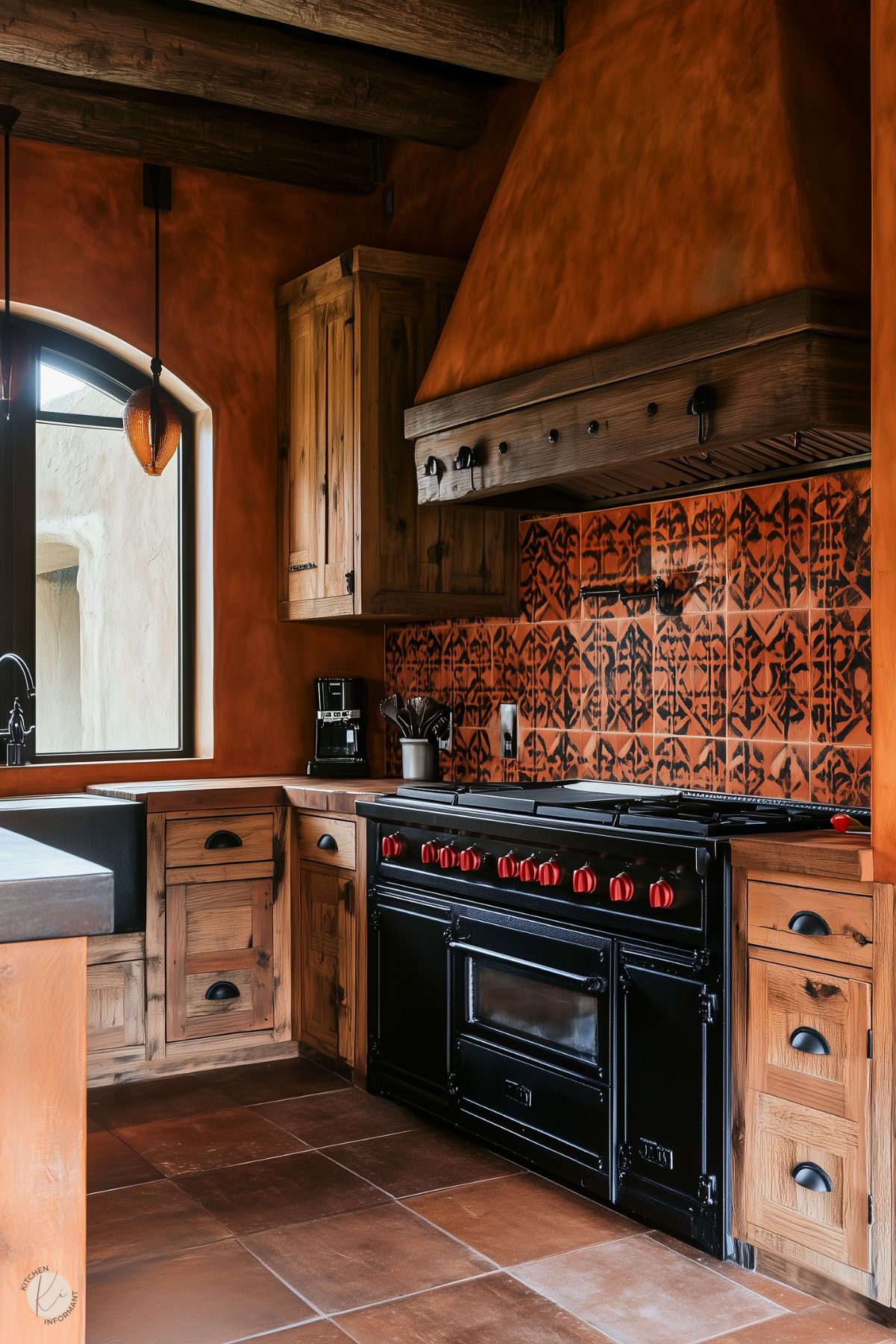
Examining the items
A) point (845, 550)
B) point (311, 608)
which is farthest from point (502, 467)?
point (311, 608)

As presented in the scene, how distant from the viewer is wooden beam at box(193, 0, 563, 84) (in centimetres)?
356

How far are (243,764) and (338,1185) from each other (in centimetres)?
196

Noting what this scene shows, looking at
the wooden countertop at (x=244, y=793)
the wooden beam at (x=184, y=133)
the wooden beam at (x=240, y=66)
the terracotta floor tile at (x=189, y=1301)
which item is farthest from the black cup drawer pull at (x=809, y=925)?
the wooden beam at (x=184, y=133)

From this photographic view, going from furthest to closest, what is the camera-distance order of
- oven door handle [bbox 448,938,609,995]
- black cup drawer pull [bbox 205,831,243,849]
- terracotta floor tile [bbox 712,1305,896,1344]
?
black cup drawer pull [bbox 205,831,243,849] → oven door handle [bbox 448,938,609,995] → terracotta floor tile [bbox 712,1305,896,1344]

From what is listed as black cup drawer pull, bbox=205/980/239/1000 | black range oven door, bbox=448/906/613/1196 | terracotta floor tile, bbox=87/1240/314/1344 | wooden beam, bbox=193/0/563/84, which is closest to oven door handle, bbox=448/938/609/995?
black range oven door, bbox=448/906/613/1196

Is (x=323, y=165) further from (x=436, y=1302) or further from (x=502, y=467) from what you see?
(x=436, y=1302)

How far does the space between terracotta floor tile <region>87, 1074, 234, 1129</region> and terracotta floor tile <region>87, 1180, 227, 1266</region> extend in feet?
1.83

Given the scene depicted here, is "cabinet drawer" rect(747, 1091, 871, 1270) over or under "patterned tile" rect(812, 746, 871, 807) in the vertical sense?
under

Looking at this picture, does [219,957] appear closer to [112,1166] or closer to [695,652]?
[112,1166]

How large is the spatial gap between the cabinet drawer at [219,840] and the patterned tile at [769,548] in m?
1.77

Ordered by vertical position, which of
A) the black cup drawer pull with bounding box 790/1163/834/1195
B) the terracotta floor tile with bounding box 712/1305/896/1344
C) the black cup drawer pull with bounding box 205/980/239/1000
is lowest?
the terracotta floor tile with bounding box 712/1305/896/1344

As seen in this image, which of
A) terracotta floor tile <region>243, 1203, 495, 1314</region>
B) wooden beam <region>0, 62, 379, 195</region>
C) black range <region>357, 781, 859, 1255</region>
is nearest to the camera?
terracotta floor tile <region>243, 1203, 495, 1314</region>

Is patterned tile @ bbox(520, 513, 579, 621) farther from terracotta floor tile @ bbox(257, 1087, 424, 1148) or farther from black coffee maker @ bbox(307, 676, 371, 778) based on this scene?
terracotta floor tile @ bbox(257, 1087, 424, 1148)

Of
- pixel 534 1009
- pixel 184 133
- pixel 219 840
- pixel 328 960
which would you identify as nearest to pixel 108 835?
pixel 219 840
